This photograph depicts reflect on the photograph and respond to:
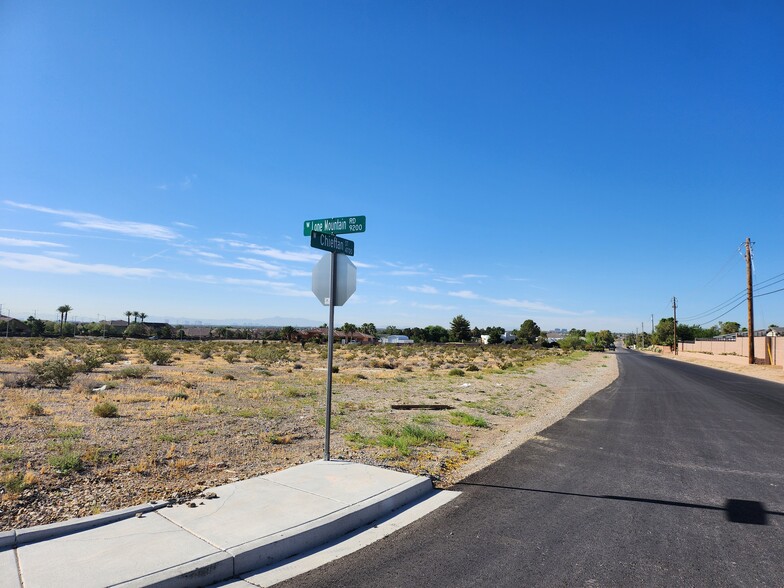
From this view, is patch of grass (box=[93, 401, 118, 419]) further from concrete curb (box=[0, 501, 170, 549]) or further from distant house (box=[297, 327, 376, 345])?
distant house (box=[297, 327, 376, 345])

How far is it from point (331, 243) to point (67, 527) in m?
4.86

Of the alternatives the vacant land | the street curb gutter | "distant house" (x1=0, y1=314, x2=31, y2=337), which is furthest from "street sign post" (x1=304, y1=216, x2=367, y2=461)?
"distant house" (x1=0, y1=314, x2=31, y2=337)

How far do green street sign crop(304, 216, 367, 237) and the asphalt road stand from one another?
14.0ft

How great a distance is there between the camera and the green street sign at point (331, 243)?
299 inches

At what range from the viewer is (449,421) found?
1306 cm

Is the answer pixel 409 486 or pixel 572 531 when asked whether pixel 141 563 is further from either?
pixel 572 531

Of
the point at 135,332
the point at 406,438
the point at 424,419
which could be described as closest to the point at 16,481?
the point at 406,438

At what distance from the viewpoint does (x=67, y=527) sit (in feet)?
16.4

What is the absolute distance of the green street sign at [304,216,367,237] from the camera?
310 inches

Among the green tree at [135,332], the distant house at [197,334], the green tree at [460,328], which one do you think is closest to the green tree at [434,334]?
the green tree at [460,328]

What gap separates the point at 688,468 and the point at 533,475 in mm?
2848

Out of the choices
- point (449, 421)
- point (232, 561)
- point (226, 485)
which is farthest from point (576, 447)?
point (232, 561)

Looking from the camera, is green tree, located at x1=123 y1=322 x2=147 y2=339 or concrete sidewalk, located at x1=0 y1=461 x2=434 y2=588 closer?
concrete sidewalk, located at x1=0 y1=461 x2=434 y2=588

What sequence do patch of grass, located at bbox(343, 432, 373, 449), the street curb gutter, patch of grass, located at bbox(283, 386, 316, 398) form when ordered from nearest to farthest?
the street curb gutter < patch of grass, located at bbox(343, 432, 373, 449) < patch of grass, located at bbox(283, 386, 316, 398)
